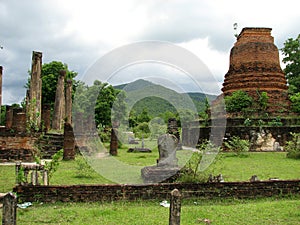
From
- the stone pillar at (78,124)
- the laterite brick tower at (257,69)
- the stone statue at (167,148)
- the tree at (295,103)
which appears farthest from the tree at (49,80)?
the stone statue at (167,148)

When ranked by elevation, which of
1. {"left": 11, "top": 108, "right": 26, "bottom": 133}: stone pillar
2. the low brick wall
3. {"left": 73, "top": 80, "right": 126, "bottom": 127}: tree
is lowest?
the low brick wall

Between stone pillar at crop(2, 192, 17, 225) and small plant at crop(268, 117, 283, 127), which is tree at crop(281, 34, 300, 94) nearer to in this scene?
small plant at crop(268, 117, 283, 127)

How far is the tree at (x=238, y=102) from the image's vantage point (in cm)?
2119

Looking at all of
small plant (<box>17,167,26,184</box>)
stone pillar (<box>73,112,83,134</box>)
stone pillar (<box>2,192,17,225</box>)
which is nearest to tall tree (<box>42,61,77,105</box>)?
stone pillar (<box>73,112,83,134</box>)

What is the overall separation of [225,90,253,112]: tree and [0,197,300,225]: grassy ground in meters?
14.9

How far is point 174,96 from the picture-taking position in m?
11.2

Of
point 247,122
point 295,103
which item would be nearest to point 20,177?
point 247,122

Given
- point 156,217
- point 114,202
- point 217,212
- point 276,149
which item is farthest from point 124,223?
point 276,149

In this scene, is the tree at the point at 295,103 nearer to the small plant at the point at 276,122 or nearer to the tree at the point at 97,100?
the small plant at the point at 276,122

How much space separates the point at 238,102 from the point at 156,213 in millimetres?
16555

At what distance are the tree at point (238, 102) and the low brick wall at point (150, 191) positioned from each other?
1438 centimetres

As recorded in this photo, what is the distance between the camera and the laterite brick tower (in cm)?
2209

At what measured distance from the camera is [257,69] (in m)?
22.8

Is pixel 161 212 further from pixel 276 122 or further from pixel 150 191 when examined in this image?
pixel 276 122
